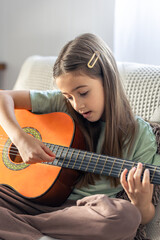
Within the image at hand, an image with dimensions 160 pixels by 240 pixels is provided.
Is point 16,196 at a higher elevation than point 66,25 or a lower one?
lower

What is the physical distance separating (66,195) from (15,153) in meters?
0.27

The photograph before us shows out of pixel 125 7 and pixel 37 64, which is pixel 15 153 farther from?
pixel 125 7

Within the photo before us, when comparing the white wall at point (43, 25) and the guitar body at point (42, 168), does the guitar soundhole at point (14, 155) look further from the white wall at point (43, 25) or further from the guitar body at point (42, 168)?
the white wall at point (43, 25)

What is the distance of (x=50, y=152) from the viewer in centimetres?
128

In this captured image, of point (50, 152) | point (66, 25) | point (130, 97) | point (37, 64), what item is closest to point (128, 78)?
point (130, 97)

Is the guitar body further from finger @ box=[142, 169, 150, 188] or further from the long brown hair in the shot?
finger @ box=[142, 169, 150, 188]

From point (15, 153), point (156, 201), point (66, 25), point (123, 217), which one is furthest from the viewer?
point (66, 25)

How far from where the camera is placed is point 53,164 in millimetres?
1298

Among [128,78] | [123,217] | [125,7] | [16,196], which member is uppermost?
[125,7]

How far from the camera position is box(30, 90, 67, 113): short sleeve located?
4.89 ft

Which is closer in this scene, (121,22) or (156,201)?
(156,201)

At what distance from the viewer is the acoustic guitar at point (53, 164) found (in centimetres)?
123

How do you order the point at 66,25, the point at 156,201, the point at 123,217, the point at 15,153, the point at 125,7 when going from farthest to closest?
1. the point at 66,25
2. the point at 125,7
3. the point at 15,153
4. the point at 156,201
5. the point at 123,217

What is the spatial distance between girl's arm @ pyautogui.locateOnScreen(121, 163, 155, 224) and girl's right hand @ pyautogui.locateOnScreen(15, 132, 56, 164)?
0.30 meters
